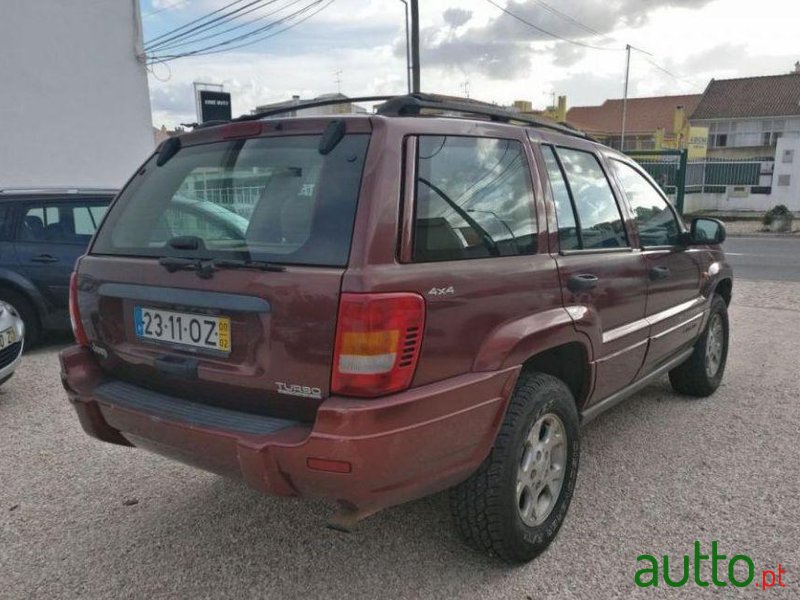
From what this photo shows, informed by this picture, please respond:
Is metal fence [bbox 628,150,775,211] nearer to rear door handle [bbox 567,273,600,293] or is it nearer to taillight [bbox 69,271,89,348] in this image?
rear door handle [bbox 567,273,600,293]

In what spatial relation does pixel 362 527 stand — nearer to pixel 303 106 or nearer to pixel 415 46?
pixel 303 106

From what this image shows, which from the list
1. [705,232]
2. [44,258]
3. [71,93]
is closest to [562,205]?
[705,232]

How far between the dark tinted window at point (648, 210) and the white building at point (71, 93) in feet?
39.8

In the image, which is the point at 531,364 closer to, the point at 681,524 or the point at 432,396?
the point at 432,396

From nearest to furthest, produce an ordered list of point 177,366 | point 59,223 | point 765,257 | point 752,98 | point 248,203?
point 177,366
point 248,203
point 59,223
point 765,257
point 752,98

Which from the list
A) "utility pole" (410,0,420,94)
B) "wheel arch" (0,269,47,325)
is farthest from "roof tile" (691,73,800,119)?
"wheel arch" (0,269,47,325)

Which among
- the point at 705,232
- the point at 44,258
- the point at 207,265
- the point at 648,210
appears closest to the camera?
the point at 207,265

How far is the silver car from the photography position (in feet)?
14.7

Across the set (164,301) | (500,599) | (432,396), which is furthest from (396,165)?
(500,599)

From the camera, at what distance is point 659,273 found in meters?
3.55

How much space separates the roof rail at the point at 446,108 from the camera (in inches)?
94.0

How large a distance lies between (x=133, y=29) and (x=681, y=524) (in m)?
14.5

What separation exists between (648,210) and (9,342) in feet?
14.6

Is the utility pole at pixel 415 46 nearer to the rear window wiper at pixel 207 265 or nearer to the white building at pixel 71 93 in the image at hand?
the white building at pixel 71 93
